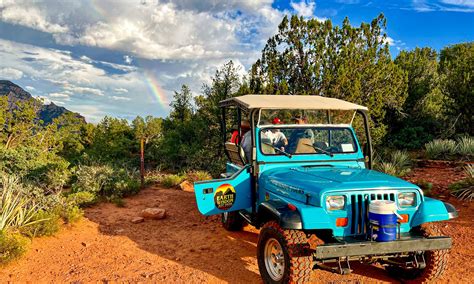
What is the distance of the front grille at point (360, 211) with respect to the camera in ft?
13.0

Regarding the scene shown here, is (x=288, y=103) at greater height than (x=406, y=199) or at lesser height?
greater

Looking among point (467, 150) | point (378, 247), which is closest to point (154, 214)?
point (378, 247)

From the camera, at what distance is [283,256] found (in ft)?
13.0

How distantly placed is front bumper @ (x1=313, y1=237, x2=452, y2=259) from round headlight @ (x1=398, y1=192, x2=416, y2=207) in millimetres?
382

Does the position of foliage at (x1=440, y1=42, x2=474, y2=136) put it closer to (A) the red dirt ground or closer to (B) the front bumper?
(A) the red dirt ground

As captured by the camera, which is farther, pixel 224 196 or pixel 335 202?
pixel 224 196

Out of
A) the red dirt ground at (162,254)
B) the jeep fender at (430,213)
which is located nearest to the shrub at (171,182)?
the red dirt ground at (162,254)

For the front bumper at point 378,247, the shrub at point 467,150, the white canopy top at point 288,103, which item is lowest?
the front bumper at point 378,247

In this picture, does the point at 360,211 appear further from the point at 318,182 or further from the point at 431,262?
the point at 431,262

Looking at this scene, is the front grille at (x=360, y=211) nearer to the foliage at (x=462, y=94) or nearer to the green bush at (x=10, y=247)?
the green bush at (x=10, y=247)

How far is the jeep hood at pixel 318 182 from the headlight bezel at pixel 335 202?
8 centimetres

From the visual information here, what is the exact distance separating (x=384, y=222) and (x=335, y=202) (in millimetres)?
505

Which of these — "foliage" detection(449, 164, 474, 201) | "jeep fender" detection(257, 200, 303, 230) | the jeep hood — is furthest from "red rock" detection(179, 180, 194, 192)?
"foliage" detection(449, 164, 474, 201)

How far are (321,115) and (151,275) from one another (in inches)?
153
